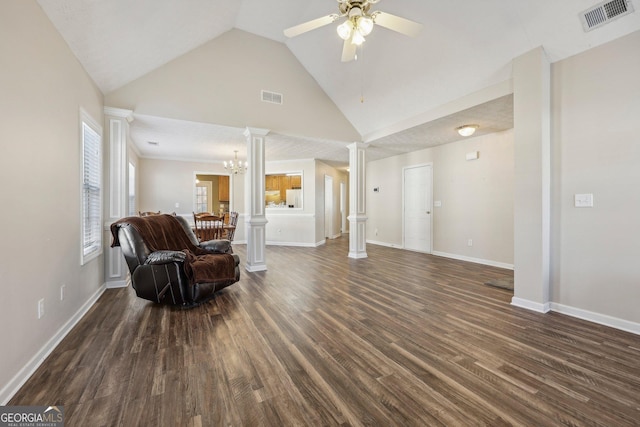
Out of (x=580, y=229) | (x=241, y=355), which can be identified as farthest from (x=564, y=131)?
(x=241, y=355)

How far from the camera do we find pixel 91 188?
10.5ft

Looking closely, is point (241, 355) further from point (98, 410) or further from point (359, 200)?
point (359, 200)

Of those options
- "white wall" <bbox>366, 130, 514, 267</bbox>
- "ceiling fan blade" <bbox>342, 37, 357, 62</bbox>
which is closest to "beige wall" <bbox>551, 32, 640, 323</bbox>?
"white wall" <bbox>366, 130, 514, 267</bbox>

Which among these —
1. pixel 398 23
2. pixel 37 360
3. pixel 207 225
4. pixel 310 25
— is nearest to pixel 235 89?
pixel 310 25

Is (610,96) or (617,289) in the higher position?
(610,96)

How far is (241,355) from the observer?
1.96 meters

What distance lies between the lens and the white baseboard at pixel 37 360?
150cm

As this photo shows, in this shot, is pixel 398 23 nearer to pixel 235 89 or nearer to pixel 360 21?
pixel 360 21

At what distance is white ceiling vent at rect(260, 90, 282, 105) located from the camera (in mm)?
4621

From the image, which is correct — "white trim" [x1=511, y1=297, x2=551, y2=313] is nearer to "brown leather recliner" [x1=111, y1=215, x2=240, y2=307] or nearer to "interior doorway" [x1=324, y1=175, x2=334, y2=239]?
"brown leather recliner" [x1=111, y1=215, x2=240, y2=307]

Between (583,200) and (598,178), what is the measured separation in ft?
0.76

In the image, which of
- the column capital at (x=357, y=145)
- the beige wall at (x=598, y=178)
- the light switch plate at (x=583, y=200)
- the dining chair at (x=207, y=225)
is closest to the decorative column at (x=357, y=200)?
the column capital at (x=357, y=145)

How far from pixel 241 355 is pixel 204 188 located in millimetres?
9060

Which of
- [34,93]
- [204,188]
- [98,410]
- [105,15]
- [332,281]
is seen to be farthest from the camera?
[204,188]
